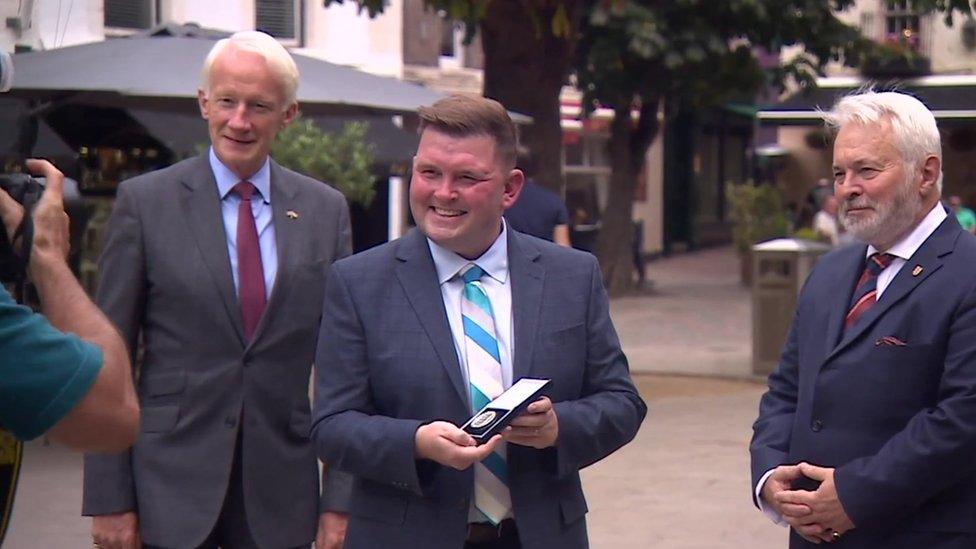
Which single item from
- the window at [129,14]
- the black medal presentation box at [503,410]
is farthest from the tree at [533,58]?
the black medal presentation box at [503,410]

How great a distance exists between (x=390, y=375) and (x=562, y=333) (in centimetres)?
37

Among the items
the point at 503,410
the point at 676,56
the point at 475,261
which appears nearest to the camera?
the point at 503,410

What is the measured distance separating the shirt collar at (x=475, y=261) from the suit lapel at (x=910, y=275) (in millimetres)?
832

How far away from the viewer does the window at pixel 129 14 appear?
71.4 feet

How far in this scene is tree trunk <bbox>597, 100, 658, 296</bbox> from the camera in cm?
2419

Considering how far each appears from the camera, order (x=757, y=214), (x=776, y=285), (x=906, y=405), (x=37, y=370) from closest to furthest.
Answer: (x=37, y=370) < (x=906, y=405) < (x=776, y=285) < (x=757, y=214)

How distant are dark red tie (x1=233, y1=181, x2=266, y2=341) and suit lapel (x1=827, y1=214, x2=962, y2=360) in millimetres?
1378

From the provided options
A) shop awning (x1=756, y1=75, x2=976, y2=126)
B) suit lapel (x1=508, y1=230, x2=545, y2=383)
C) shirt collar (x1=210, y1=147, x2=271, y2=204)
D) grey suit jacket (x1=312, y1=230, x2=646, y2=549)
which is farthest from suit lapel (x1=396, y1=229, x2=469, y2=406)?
shop awning (x1=756, y1=75, x2=976, y2=126)

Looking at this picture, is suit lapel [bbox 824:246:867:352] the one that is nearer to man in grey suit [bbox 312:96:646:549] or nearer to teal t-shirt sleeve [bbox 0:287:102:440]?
man in grey suit [bbox 312:96:646:549]

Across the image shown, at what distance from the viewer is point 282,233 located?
4.04m

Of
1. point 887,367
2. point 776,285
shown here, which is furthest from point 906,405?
point 776,285

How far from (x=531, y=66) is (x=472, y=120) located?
11926 millimetres

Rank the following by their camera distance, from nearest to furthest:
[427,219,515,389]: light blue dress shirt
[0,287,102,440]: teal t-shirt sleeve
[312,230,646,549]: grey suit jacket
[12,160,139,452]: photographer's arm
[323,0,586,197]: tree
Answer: [0,287,102,440]: teal t-shirt sleeve < [12,160,139,452]: photographer's arm < [312,230,646,549]: grey suit jacket < [427,219,515,389]: light blue dress shirt < [323,0,586,197]: tree

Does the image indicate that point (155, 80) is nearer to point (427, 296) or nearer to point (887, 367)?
point (427, 296)
